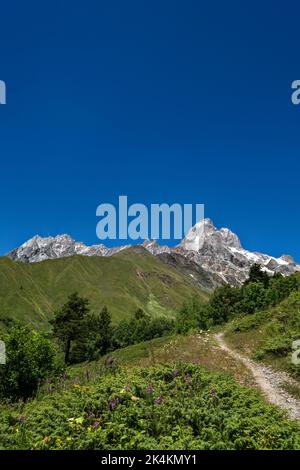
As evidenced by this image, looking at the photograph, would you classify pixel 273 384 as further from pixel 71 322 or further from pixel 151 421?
pixel 71 322

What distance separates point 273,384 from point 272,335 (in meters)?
12.6

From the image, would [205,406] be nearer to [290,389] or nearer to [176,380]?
[176,380]

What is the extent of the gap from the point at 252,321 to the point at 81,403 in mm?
32946

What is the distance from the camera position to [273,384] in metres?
23.1

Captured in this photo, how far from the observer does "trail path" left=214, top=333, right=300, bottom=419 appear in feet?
61.9

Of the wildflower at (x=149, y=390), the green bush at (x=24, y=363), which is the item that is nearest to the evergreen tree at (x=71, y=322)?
the green bush at (x=24, y=363)

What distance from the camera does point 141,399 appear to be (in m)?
15.1

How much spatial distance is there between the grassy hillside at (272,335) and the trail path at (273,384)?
0.83 meters

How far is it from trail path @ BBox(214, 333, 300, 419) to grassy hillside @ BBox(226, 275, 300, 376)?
2.74ft

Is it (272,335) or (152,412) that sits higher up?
(272,335)

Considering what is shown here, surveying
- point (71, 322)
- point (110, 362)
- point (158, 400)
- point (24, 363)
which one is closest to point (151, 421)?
point (158, 400)

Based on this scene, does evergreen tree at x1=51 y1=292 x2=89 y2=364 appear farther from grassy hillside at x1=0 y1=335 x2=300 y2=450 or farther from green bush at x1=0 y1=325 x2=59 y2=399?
grassy hillside at x1=0 y1=335 x2=300 y2=450
